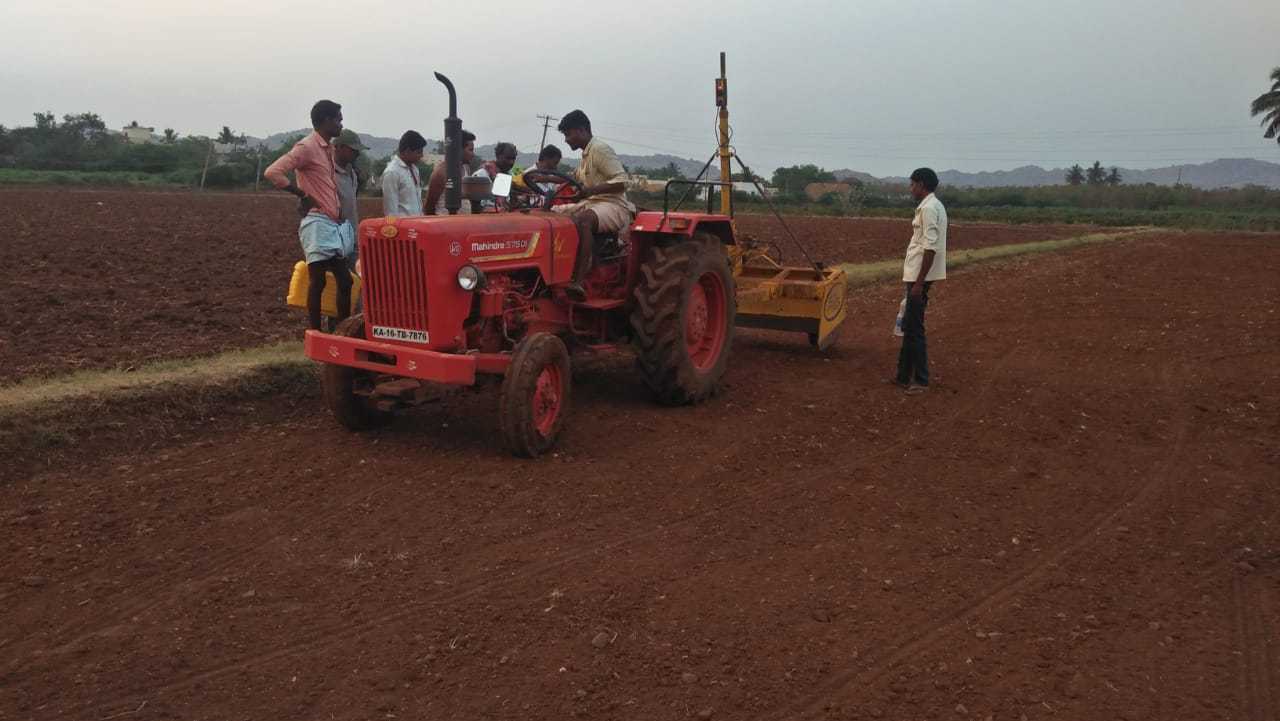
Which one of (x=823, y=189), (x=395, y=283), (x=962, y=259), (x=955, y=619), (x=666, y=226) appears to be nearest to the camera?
(x=955, y=619)

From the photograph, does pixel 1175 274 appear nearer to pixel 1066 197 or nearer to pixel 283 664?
pixel 283 664

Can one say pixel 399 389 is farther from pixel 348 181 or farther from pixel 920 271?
pixel 920 271

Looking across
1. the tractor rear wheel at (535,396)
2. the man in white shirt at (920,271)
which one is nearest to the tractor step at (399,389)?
the tractor rear wheel at (535,396)

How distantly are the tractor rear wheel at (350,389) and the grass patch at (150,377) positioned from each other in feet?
3.34

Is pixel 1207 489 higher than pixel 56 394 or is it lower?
lower

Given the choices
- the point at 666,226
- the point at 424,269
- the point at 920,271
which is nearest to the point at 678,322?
the point at 666,226

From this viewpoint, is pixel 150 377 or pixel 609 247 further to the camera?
pixel 609 247

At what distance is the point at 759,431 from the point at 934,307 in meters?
6.18

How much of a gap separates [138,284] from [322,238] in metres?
5.51

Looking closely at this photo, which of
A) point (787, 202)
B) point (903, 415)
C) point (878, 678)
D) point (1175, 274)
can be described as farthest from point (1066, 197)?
point (878, 678)

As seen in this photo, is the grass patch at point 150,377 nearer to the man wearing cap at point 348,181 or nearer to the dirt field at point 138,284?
the dirt field at point 138,284

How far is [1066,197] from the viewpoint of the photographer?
5712 cm

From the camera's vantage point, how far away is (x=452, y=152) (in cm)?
574

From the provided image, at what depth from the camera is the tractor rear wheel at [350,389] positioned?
5.66 m
